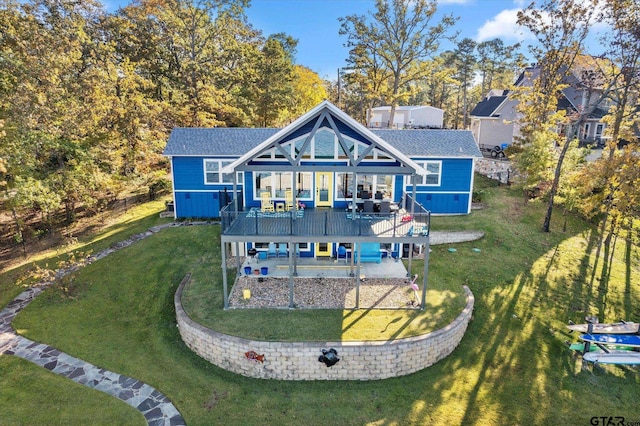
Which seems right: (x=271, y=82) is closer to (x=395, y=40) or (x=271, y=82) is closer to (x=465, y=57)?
(x=395, y=40)

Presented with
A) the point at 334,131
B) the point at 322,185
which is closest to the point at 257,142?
the point at 322,185

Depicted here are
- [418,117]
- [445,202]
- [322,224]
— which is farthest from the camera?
[418,117]

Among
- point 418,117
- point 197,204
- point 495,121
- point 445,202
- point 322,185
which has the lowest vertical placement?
point 197,204

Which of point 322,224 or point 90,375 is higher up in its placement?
Answer: point 322,224

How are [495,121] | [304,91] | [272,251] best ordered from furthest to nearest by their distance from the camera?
[304,91] → [495,121] → [272,251]

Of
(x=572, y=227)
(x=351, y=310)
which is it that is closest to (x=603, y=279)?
(x=572, y=227)

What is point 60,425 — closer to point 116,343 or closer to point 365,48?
point 116,343

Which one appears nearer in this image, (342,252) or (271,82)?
(342,252)
